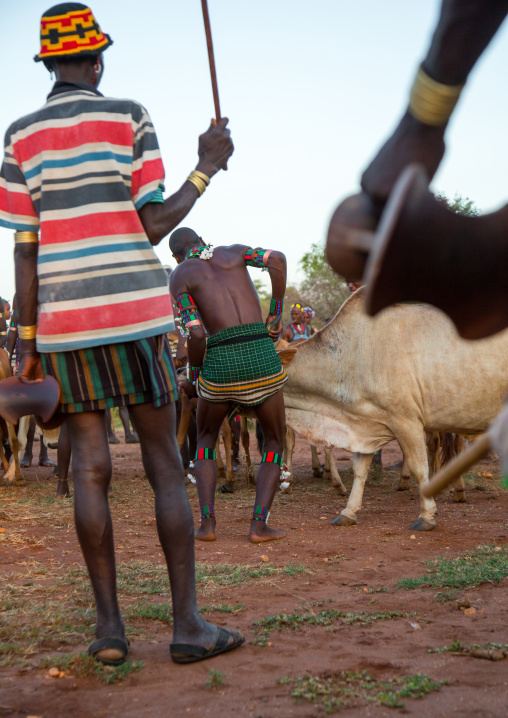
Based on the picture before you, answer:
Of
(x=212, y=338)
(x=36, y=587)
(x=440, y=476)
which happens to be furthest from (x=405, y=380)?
(x=440, y=476)

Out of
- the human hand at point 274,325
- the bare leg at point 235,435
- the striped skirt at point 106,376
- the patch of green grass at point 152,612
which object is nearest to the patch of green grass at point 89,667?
the patch of green grass at point 152,612

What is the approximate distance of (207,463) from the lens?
18.7 feet

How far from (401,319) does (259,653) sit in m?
3.76

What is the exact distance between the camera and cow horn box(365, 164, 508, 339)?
141 cm

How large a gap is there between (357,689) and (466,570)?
1.89 metres

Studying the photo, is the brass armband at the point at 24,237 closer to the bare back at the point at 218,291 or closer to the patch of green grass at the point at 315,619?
the patch of green grass at the point at 315,619

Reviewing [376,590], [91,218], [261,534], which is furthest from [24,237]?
[261,534]

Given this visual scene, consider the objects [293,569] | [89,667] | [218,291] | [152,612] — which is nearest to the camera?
[89,667]

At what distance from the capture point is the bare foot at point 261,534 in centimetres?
539

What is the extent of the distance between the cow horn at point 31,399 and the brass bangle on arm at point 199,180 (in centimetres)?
98

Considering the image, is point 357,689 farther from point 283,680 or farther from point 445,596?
point 445,596

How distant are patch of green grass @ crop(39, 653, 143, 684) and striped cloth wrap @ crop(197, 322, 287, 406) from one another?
286cm

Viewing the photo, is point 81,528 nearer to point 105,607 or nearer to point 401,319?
point 105,607

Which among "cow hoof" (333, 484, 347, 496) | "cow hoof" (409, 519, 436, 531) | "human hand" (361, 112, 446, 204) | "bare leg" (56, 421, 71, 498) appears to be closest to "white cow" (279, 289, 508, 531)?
"cow hoof" (409, 519, 436, 531)
